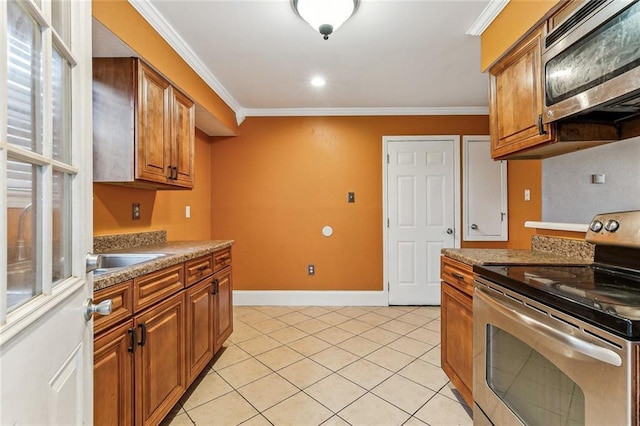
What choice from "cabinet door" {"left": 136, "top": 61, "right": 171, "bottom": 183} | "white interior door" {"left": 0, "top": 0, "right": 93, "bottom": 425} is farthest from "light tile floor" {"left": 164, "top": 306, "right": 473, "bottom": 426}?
"cabinet door" {"left": 136, "top": 61, "right": 171, "bottom": 183}

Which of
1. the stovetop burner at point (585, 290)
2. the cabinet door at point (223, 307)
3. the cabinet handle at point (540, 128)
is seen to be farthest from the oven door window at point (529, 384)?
the cabinet door at point (223, 307)

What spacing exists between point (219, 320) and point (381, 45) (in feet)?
8.00

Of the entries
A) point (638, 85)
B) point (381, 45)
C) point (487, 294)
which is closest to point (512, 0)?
point (381, 45)

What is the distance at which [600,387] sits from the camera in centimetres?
78

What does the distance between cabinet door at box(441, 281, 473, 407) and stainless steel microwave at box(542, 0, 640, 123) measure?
1.06 metres

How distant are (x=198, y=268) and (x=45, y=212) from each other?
1.31 m

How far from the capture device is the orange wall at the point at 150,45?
150 centimetres

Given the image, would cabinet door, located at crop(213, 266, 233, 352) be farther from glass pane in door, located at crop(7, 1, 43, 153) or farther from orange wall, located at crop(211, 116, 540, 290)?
glass pane in door, located at crop(7, 1, 43, 153)

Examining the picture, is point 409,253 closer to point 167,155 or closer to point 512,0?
point 512,0

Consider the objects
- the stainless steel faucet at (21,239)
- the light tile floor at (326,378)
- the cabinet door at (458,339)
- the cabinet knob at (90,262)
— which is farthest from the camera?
the light tile floor at (326,378)

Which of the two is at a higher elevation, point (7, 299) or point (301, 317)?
point (7, 299)

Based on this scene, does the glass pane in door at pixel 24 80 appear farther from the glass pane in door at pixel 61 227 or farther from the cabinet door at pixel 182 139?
the cabinet door at pixel 182 139

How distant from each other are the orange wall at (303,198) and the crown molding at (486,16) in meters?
1.66

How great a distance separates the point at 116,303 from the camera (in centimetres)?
121
